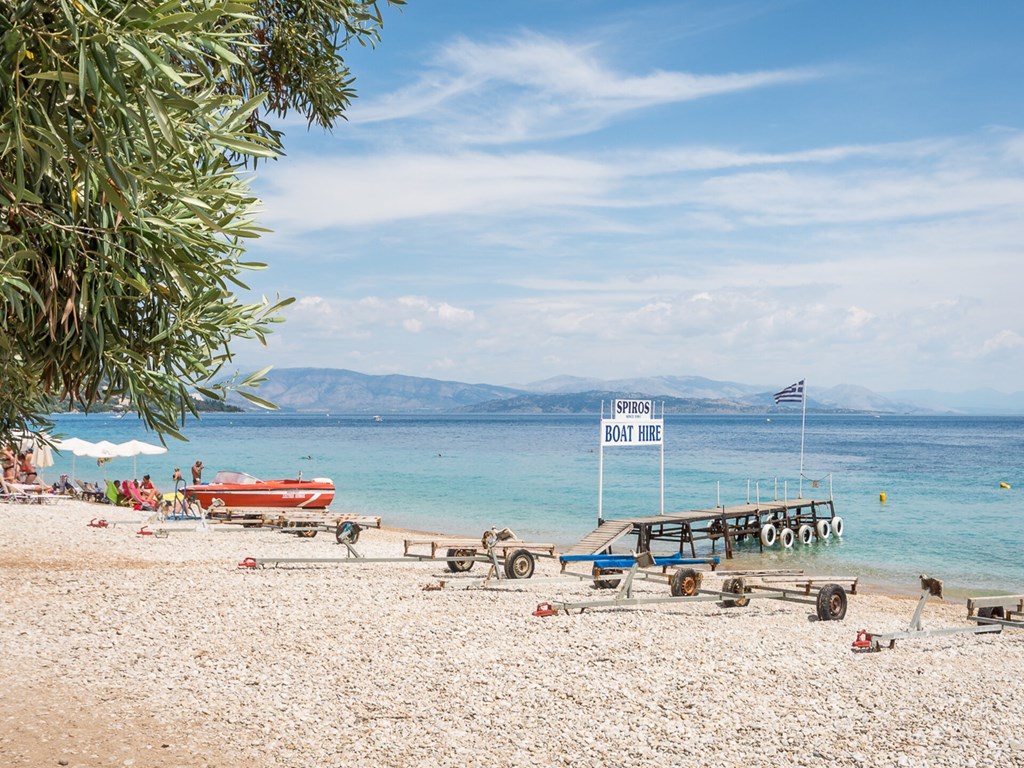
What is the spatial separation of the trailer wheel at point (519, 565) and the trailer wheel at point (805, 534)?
21.5 meters

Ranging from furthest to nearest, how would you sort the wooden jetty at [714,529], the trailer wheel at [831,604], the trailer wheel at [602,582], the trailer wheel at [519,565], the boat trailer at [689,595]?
1. the wooden jetty at [714,529]
2. the trailer wheel at [519,565]
3. the trailer wheel at [602,582]
4. the trailer wheel at [831,604]
5. the boat trailer at [689,595]

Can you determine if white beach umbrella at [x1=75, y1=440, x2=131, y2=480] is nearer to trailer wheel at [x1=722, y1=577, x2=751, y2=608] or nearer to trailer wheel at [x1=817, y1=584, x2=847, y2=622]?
trailer wheel at [x1=722, y1=577, x2=751, y2=608]

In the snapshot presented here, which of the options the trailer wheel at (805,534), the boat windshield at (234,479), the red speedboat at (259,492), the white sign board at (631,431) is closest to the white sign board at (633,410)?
the white sign board at (631,431)

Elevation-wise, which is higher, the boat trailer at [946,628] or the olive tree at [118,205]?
the olive tree at [118,205]

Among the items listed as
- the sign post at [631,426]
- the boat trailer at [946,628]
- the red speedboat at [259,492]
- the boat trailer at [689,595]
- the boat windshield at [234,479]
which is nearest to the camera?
the boat trailer at [946,628]

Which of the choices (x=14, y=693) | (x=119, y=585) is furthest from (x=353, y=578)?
(x=14, y=693)

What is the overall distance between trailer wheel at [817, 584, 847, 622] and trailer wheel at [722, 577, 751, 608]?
46.9 inches

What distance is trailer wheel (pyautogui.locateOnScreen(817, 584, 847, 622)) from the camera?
47.5ft

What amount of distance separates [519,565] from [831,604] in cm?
541

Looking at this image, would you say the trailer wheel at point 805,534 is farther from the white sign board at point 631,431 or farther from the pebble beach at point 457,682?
the pebble beach at point 457,682

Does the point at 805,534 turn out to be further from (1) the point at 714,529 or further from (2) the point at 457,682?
(2) the point at 457,682

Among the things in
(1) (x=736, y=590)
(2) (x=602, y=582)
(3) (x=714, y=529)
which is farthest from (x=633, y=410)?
(1) (x=736, y=590)

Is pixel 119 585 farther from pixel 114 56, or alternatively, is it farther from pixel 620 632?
pixel 114 56

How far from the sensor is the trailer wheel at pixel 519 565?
1639 centimetres
